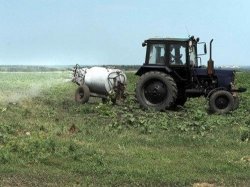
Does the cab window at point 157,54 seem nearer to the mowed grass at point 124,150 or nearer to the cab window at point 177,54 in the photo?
the cab window at point 177,54

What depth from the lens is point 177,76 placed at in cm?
1847

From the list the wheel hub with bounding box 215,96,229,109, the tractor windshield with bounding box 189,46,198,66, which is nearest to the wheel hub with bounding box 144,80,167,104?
the tractor windshield with bounding box 189,46,198,66

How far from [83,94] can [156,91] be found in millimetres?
4791

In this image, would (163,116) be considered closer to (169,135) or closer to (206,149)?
(169,135)

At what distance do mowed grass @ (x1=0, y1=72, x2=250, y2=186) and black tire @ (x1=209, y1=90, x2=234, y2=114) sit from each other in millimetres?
1292

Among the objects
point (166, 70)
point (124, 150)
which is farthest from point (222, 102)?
point (124, 150)

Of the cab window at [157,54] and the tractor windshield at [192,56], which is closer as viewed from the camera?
the tractor windshield at [192,56]

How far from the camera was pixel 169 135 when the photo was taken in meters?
12.6

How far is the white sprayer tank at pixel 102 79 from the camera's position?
875 inches

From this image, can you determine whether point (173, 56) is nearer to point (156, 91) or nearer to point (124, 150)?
point (156, 91)

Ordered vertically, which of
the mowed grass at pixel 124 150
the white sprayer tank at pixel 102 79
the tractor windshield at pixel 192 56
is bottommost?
the mowed grass at pixel 124 150

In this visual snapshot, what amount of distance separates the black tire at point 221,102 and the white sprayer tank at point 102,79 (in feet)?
17.6

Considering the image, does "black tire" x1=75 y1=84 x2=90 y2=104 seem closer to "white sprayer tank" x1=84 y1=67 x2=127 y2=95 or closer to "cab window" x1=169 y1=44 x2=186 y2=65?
"white sprayer tank" x1=84 y1=67 x2=127 y2=95

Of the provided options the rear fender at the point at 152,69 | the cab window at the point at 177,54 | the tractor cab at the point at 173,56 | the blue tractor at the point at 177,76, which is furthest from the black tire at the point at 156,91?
the cab window at the point at 177,54
